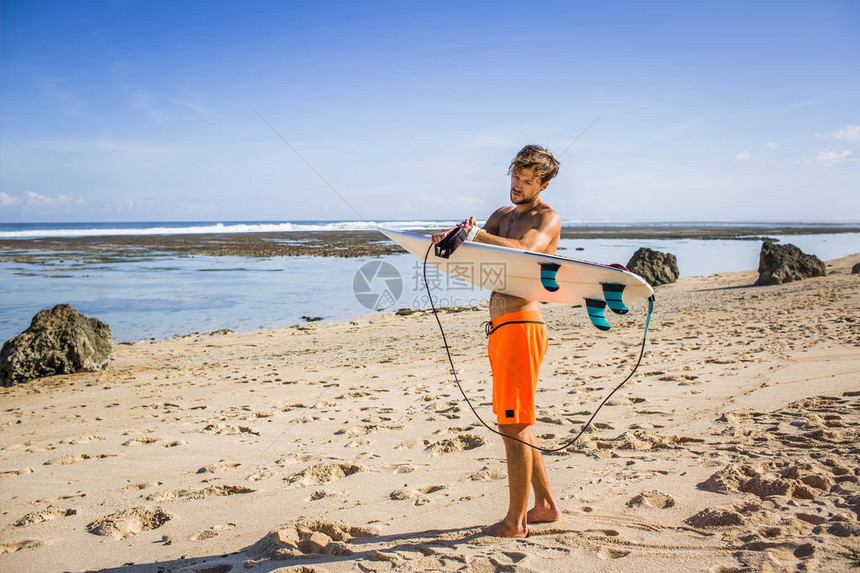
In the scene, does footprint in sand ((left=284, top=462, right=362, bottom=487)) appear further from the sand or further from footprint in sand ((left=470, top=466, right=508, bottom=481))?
footprint in sand ((left=470, top=466, right=508, bottom=481))

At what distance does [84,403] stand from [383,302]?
27.6 ft

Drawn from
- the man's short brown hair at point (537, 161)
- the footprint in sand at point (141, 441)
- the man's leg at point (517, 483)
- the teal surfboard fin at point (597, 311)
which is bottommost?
the footprint in sand at point (141, 441)

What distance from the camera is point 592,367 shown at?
20.6 feet

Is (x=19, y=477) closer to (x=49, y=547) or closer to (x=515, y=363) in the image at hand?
(x=49, y=547)

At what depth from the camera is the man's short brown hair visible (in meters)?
2.84

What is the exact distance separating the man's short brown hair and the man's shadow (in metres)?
1.93

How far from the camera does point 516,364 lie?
2740mm

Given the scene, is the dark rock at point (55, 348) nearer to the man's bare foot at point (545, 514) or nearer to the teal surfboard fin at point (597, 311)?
the man's bare foot at point (545, 514)

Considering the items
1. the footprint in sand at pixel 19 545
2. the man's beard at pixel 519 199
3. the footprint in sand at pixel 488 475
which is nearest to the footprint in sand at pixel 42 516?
the footprint in sand at pixel 19 545

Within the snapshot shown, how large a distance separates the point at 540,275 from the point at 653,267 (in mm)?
14081

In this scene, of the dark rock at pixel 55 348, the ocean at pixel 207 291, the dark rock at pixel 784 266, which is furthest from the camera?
the dark rock at pixel 784 266

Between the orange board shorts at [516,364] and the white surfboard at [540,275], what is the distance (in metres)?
0.16


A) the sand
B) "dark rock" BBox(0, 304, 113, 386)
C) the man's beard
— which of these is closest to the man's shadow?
the sand

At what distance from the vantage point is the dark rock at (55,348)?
7.02 meters
